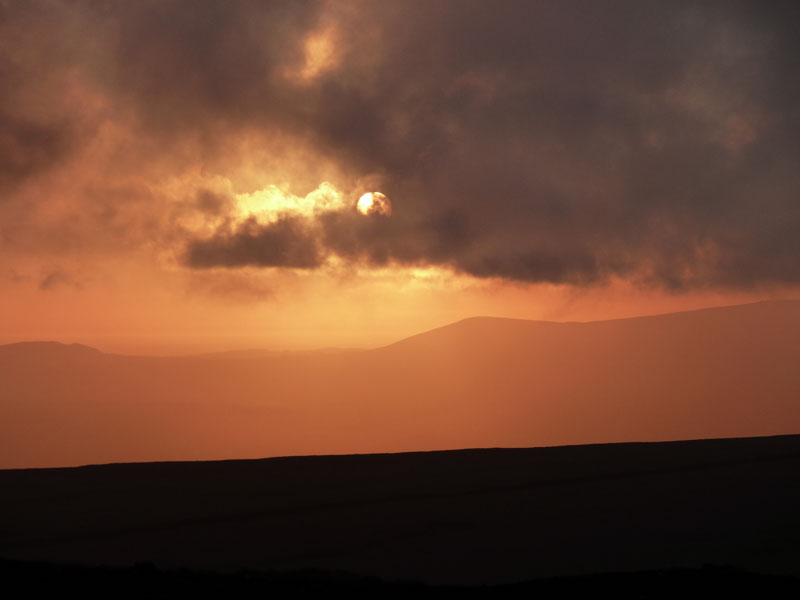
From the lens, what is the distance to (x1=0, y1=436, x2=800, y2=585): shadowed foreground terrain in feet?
25.7

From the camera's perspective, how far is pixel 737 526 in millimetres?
8977

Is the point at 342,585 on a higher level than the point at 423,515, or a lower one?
lower

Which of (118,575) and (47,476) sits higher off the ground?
(47,476)

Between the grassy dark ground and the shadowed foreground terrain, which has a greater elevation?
the shadowed foreground terrain

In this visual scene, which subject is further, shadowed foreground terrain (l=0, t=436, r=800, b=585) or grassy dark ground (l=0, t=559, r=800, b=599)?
shadowed foreground terrain (l=0, t=436, r=800, b=585)

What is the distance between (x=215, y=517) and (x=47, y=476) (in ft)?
12.3

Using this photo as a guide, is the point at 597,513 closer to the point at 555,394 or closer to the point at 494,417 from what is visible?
the point at 494,417

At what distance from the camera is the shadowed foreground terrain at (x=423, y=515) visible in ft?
25.7

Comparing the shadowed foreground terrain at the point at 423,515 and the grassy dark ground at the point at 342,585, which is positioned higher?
the shadowed foreground terrain at the point at 423,515

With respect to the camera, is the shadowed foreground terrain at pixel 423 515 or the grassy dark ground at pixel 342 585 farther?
the shadowed foreground terrain at pixel 423 515

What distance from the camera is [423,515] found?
31.3 ft

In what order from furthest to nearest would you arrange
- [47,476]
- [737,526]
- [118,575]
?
[47,476] < [737,526] < [118,575]

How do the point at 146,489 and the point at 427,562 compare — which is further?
the point at 146,489

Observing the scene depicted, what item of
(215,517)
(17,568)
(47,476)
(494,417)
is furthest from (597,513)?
(494,417)
